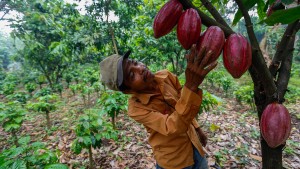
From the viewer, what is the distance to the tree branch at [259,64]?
0.55 metres

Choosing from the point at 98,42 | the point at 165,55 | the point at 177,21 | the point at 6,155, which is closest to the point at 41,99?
the point at 98,42

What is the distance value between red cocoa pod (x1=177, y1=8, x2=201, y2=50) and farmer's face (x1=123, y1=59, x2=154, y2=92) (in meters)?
0.68

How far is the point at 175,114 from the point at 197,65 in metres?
0.35

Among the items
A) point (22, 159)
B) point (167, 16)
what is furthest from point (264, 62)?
point (22, 159)

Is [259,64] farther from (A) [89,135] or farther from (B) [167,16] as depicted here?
(A) [89,135]

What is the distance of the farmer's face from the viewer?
1217 millimetres

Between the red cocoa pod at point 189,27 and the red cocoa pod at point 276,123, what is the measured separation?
0.26 metres

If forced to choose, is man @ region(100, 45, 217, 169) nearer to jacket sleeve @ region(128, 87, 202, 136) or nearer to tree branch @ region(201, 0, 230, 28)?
jacket sleeve @ region(128, 87, 202, 136)

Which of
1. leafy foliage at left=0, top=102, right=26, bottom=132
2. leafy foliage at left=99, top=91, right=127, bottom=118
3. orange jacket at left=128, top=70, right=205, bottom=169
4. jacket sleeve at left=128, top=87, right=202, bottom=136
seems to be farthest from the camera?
leafy foliage at left=99, top=91, right=127, bottom=118

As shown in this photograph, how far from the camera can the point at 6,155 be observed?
1.37 meters

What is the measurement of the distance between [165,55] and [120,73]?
3.62m

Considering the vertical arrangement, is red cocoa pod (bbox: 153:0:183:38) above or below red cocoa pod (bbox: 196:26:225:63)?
above

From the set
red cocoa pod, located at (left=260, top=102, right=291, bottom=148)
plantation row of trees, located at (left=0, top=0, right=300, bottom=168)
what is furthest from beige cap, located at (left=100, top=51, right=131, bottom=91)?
red cocoa pod, located at (left=260, top=102, right=291, bottom=148)

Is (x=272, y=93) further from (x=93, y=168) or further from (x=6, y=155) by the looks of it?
(x=93, y=168)
